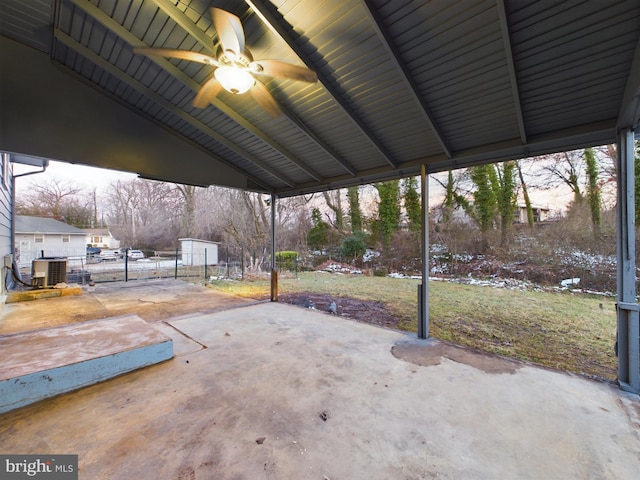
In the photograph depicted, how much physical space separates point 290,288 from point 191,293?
9.64 feet

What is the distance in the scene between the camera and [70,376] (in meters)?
2.33

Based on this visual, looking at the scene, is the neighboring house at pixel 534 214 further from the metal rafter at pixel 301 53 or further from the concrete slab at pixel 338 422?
the metal rafter at pixel 301 53

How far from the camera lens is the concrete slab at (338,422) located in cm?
157

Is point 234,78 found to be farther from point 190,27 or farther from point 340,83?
point 340,83

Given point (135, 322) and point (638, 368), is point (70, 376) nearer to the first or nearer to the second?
point (135, 322)

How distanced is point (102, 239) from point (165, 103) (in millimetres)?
24906

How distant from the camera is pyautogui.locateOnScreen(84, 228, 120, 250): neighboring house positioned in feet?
70.3

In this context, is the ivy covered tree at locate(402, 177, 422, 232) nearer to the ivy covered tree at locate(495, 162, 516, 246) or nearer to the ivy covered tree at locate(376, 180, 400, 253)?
the ivy covered tree at locate(376, 180, 400, 253)

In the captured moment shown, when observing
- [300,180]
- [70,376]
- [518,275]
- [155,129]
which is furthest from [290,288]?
[518,275]

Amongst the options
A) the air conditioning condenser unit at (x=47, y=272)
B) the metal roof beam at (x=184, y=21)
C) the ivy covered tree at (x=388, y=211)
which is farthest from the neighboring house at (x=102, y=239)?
the metal roof beam at (x=184, y=21)

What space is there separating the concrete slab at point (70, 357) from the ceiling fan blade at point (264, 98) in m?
2.84

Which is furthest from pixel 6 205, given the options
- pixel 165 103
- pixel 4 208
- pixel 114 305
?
pixel 165 103

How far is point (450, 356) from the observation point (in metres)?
3.12

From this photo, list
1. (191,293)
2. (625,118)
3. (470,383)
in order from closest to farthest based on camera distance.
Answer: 1. (625,118)
2. (470,383)
3. (191,293)
